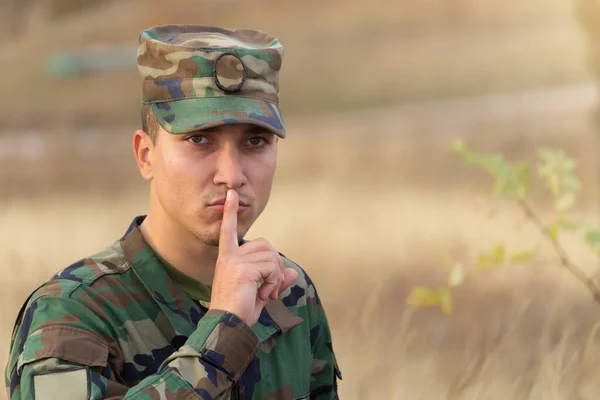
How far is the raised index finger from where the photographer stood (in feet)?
8.09

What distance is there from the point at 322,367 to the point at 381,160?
9.10m

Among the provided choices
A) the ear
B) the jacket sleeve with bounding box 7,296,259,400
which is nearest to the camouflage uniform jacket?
the jacket sleeve with bounding box 7,296,259,400

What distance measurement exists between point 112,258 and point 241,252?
43cm

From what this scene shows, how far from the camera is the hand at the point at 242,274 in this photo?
2381mm

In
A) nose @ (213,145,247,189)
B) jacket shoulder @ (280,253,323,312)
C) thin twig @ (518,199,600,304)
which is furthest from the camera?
thin twig @ (518,199,600,304)

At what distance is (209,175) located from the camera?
2539 millimetres

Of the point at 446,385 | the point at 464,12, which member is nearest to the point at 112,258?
the point at 446,385

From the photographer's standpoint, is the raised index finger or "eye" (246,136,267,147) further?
"eye" (246,136,267,147)

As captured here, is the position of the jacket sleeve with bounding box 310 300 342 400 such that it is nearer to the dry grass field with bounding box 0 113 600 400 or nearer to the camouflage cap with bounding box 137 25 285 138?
the camouflage cap with bounding box 137 25 285 138

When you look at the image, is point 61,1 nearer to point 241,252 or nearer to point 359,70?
point 359,70

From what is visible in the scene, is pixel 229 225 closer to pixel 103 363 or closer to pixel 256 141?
pixel 256 141

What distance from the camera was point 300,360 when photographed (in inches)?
113

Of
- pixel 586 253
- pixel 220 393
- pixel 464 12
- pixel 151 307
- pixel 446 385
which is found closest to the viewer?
pixel 220 393

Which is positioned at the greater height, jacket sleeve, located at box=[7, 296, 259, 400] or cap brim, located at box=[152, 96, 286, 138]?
cap brim, located at box=[152, 96, 286, 138]
